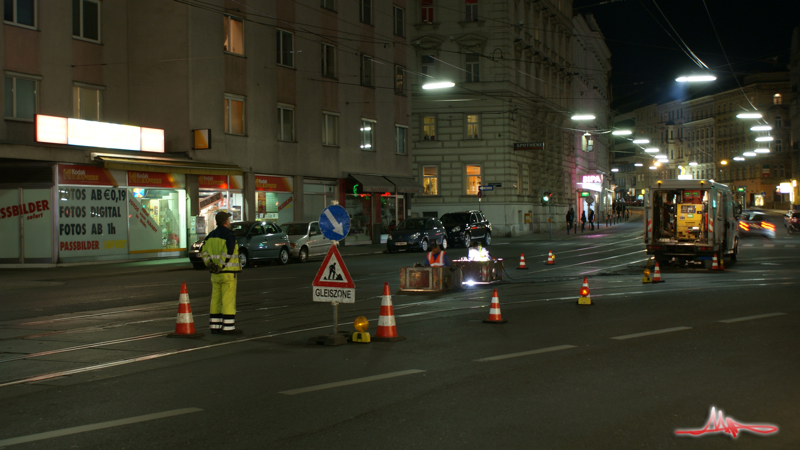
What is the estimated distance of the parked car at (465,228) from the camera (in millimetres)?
36781

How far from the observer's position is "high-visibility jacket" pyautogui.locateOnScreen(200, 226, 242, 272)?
1079 cm

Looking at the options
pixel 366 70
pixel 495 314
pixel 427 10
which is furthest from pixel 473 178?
pixel 495 314

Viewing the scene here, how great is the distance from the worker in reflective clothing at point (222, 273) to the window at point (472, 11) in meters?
40.4

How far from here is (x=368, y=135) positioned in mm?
39719

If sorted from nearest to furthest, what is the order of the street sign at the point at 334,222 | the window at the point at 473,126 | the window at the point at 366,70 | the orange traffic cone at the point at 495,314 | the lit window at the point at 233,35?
the street sign at the point at 334,222, the orange traffic cone at the point at 495,314, the lit window at the point at 233,35, the window at the point at 366,70, the window at the point at 473,126

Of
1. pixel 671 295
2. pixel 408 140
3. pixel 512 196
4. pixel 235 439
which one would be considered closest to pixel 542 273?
pixel 671 295

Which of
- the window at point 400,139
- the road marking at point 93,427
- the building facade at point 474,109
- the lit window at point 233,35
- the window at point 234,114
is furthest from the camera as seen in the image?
the building facade at point 474,109

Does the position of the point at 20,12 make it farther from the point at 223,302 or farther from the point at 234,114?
the point at 223,302

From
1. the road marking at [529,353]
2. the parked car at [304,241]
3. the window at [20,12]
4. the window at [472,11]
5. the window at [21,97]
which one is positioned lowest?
the road marking at [529,353]

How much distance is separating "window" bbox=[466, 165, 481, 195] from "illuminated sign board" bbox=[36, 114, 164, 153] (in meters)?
24.7

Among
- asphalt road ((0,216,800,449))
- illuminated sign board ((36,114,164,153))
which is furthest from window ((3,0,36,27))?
asphalt road ((0,216,800,449))

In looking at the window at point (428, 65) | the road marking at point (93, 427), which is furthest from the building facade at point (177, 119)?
the road marking at point (93, 427)

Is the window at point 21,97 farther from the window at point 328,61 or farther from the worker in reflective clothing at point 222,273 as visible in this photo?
the worker in reflective clothing at point 222,273

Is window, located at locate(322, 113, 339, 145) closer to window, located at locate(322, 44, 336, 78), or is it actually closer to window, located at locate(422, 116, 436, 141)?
window, located at locate(322, 44, 336, 78)
